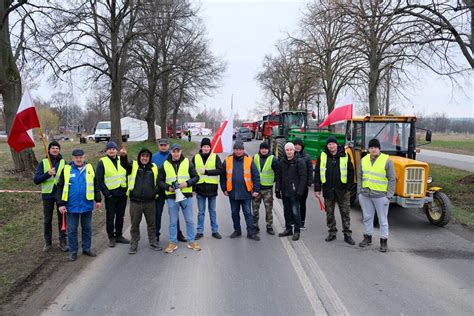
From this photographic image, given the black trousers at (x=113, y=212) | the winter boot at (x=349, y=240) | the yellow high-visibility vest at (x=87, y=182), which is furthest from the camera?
the winter boot at (x=349, y=240)

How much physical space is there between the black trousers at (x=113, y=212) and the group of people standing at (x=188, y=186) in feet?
0.05

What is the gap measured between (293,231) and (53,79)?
1641cm

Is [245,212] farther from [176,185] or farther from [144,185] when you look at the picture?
[144,185]

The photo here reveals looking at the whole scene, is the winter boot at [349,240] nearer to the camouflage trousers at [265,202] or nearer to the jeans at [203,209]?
the camouflage trousers at [265,202]

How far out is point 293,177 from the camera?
743cm

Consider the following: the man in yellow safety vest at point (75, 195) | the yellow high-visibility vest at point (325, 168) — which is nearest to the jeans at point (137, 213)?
the man in yellow safety vest at point (75, 195)

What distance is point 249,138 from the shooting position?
4909 cm

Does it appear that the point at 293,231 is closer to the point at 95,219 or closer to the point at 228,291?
the point at 228,291

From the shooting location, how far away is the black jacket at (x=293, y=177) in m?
7.36

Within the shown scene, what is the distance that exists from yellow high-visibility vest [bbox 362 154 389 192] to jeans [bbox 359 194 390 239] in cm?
21

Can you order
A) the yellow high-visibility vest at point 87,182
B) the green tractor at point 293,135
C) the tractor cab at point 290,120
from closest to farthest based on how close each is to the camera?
the yellow high-visibility vest at point 87,182 → the green tractor at point 293,135 → the tractor cab at point 290,120

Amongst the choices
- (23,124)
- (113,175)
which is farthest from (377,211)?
(23,124)

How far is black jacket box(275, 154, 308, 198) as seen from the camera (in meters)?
7.36

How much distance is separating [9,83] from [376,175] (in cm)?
1121
